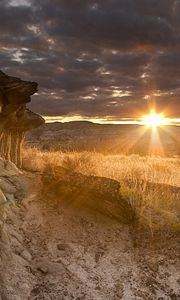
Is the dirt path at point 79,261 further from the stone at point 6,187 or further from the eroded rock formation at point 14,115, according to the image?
the eroded rock formation at point 14,115

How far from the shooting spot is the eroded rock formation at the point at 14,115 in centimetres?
961

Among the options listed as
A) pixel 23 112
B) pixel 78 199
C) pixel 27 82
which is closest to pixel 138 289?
pixel 78 199

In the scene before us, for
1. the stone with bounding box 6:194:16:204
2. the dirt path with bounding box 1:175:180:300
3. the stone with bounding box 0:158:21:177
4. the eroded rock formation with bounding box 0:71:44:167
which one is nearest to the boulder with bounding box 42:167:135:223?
the dirt path with bounding box 1:175:180:300

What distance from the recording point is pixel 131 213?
8594mm

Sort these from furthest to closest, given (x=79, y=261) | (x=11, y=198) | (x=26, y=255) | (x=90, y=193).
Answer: (x=90, y=193) → (x=11, y=198) → (x=79, y=261) → (x=26, y=255)

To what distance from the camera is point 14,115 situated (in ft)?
38.0

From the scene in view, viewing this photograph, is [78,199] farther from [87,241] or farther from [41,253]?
[41,253]

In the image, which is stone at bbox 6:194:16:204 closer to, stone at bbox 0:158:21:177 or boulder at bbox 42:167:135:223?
stone at bbox 0:158:21:177

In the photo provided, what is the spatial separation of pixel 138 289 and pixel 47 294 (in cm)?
168

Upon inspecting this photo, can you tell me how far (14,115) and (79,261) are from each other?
224 inches

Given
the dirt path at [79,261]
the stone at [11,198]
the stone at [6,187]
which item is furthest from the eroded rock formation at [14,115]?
the dirt path at [79,261]

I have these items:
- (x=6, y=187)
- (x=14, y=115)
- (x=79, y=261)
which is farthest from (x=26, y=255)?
(x=14, y=115)

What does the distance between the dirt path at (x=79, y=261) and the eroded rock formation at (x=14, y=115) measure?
112 inches

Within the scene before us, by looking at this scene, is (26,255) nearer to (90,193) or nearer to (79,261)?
(79,261)
